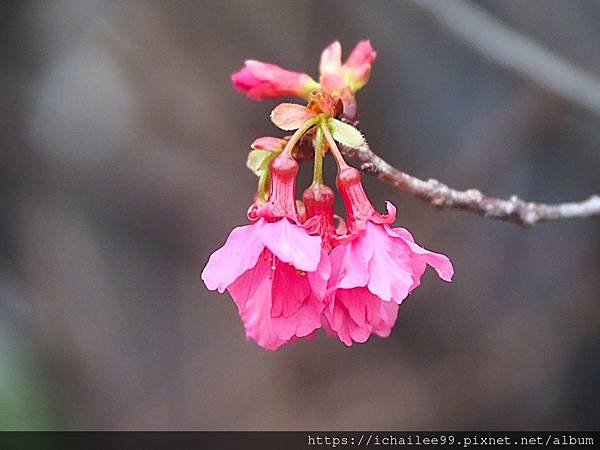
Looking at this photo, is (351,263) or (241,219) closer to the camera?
(351,263)

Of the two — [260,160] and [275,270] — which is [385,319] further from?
[260,160]

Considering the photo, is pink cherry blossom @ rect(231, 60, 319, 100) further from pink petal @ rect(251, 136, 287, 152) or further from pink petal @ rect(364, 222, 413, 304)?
pink petal @ rect(364, 222, 413, 304)

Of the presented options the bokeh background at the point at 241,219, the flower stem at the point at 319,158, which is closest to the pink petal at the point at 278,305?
the flower stem at the point at 319,158

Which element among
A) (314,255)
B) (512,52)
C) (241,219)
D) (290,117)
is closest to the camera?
(314,255)

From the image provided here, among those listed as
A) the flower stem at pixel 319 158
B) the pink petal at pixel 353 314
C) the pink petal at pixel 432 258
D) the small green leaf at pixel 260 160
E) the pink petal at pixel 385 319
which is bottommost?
the pink petal at pixel 353 314

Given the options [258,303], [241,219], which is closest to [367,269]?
[258,303]

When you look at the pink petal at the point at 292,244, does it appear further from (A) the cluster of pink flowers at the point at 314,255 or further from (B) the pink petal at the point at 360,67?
(B) the pink petal at the point at 360,67

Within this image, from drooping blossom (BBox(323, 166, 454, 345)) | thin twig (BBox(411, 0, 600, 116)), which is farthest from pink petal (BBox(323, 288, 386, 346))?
thin twig (BBox(411, 0, 600, 116))
